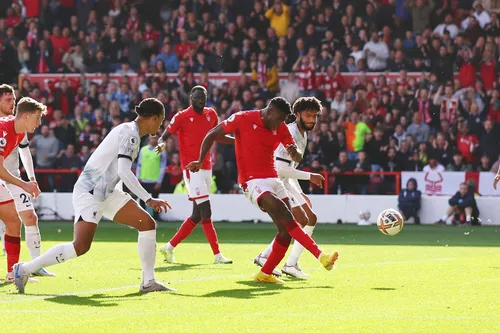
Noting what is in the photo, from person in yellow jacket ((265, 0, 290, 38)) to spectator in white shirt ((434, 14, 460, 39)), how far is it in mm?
4184

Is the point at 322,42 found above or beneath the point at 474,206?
above

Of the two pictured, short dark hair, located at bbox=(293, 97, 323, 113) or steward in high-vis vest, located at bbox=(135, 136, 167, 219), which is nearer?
short dark hair, located at bbox=(293, 97, 323, 113)

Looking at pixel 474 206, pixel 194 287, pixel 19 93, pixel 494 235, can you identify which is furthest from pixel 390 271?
pixel 19 93

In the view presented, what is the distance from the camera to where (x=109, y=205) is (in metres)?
11.0

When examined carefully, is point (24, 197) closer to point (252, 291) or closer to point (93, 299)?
point (93, 299)

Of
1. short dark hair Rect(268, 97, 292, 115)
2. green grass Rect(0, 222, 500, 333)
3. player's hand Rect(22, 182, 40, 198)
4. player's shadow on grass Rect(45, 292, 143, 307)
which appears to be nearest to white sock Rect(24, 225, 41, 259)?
green grass Rect(0, 222, 500, 333)

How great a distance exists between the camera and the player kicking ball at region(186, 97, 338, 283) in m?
11.8

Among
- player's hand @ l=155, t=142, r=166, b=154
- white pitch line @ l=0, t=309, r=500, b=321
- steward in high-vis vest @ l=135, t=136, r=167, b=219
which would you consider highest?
player's hand @ l=155, t=142, r=166, b=154

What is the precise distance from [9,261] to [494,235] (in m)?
11.9

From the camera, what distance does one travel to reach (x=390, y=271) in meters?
13.3

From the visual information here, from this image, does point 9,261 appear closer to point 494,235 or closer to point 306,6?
point 494,235

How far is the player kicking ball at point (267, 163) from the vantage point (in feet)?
38.8

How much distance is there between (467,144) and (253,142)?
46.8 feet

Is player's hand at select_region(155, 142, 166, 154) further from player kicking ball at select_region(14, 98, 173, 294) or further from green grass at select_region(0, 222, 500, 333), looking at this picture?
player kicking ball at select_region(14, 98, 173, 294)
